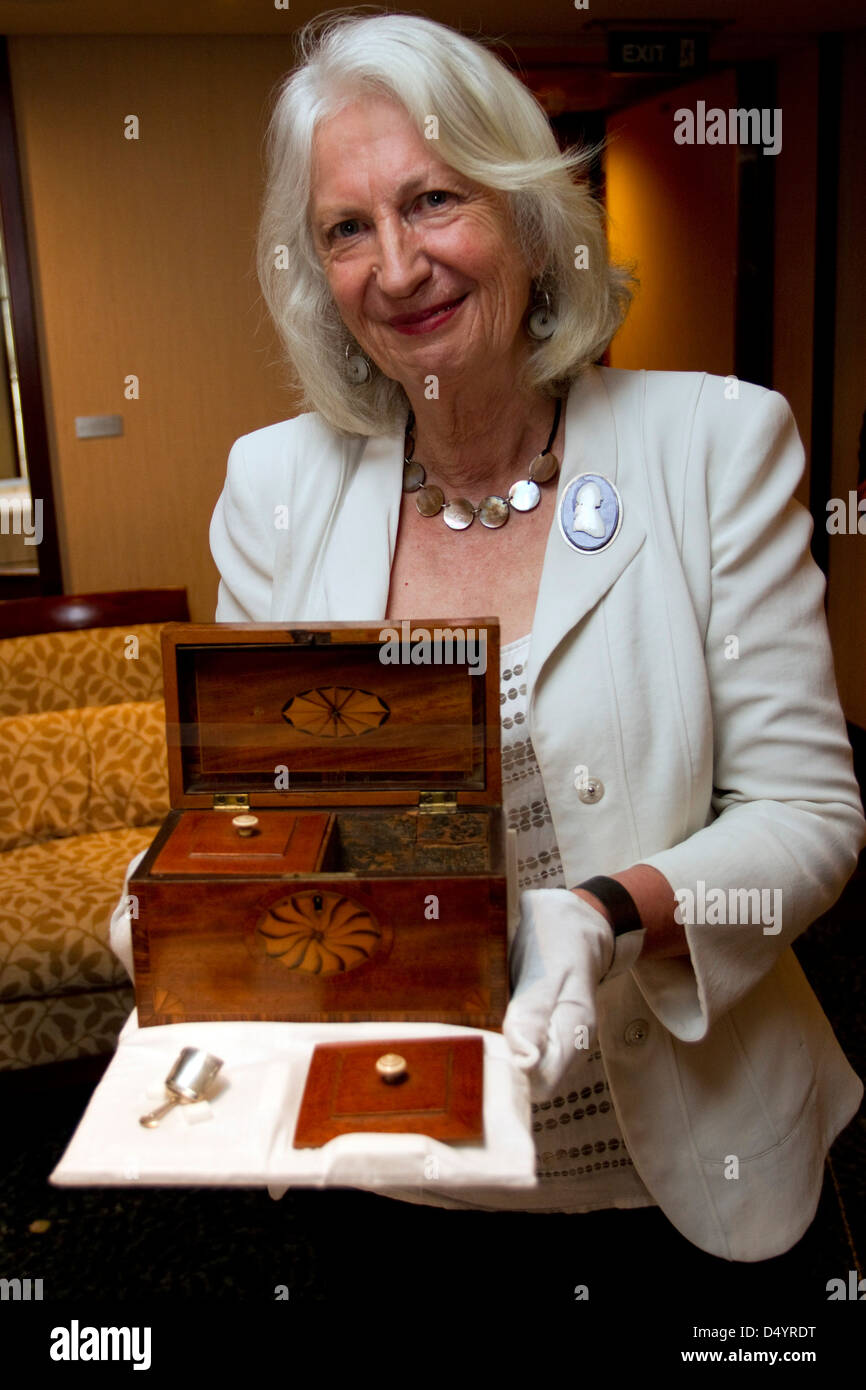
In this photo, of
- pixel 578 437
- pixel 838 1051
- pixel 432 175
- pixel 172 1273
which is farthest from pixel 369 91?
pixel 172 1273

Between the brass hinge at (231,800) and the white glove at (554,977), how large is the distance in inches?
11.2

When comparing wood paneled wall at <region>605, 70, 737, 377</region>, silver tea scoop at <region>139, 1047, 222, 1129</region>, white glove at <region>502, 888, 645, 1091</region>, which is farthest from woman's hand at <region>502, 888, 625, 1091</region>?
wood paneled wall at <region>605, 70, 737, 377</region>

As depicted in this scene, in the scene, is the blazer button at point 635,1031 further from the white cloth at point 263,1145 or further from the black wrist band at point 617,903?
the white cloth at point 263,1145

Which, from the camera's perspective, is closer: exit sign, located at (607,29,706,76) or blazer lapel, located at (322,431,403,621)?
blazer lapel, located at (322,431,403,621)

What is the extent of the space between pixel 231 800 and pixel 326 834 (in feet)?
0.38

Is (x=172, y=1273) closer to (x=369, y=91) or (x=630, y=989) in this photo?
(x=630, y=989)

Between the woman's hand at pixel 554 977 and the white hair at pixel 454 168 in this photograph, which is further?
the white hair at pixel 454 168

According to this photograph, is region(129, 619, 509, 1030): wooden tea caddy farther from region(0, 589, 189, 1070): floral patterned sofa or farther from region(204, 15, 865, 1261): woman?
region(0, 589, 189, 1070): floral patterned sofa

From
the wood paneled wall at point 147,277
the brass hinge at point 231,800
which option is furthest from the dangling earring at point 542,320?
the wood paneled wall at point 147,277

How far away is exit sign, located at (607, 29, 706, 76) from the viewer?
4957 mm

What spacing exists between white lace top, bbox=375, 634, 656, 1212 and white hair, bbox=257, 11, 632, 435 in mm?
355

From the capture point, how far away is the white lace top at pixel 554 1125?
1.27 m

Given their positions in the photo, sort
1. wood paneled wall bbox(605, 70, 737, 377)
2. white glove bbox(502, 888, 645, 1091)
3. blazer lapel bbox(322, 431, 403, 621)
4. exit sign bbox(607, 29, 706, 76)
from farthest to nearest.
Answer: wood paneled wall bbox(605, 70, 737, 377) → exit sign bbox(607, 29, 706, 76) → blazer lapel bbox(322, 431, 403, 621) → white glove bbox(502, 888, 645, 1091)
